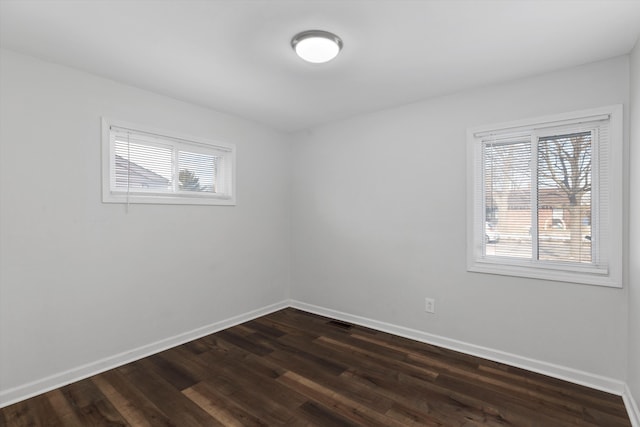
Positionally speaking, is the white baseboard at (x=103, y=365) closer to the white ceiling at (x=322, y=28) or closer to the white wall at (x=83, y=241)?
the white wall at (x=83, y=241)

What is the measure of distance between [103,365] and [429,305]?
115 inches

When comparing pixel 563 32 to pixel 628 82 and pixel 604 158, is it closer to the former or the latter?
pixel 628 82

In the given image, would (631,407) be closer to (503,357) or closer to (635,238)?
(503,357)

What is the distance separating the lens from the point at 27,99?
2.24 metres

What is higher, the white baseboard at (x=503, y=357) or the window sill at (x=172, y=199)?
the window sill at (x=172, y=199)

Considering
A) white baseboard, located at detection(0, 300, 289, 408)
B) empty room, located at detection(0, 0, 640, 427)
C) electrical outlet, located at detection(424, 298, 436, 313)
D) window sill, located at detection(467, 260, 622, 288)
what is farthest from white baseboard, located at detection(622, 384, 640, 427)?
white baseboard, located at detection(0, 300, 289, 408)

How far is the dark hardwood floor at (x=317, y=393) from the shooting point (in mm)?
1966

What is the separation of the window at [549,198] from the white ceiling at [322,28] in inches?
19.2

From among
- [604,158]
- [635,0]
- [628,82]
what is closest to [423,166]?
[604,158]

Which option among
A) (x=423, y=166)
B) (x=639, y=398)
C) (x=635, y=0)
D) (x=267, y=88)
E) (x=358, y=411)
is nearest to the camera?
(x=635, y=0)

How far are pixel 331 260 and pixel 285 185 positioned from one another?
4.00ft

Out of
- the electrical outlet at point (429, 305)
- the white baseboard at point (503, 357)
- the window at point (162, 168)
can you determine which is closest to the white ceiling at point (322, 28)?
the window at point (162, 168)

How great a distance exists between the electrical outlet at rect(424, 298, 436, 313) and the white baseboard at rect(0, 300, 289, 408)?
2059 mm

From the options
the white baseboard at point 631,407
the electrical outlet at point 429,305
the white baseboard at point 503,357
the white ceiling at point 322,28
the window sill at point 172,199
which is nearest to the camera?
the white ceiling at point 322,28
